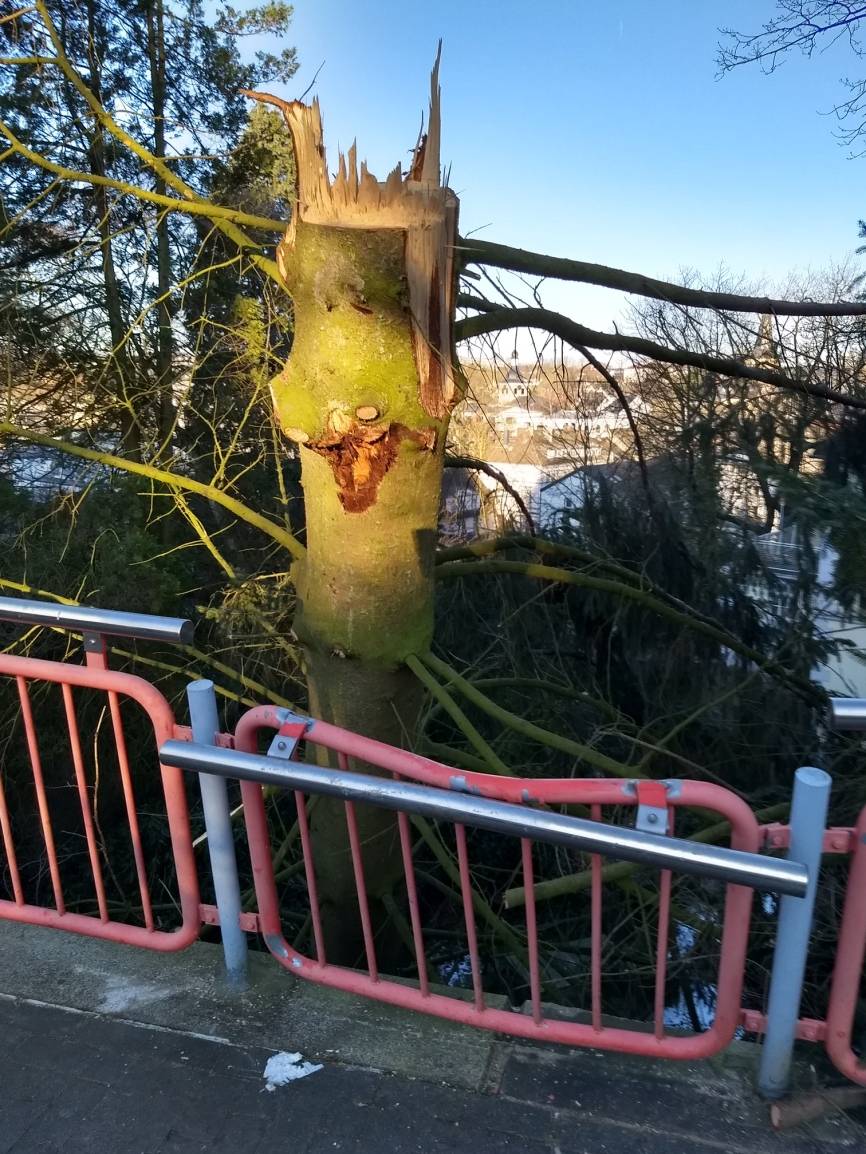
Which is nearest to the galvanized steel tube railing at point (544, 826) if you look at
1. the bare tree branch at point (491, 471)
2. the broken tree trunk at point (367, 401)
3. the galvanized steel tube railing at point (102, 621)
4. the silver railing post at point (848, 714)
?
the silver railing post at point (848, 714)

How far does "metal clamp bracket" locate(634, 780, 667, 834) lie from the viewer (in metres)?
1.67

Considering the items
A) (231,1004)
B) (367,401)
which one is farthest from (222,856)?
(367,401)

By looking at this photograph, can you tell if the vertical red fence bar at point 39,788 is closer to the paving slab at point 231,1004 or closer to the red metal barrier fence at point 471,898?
the red metal barrier fence at point 471,898

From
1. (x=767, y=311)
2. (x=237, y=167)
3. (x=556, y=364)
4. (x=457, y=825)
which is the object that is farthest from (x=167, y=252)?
(x=457, y=825)

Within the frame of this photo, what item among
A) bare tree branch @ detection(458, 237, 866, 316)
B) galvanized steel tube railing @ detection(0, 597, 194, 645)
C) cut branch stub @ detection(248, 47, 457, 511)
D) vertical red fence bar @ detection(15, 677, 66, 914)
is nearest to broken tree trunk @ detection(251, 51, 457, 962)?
cut branch stub @ detection(248, 47, 457, 511)

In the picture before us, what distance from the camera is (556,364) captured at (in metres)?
4.08

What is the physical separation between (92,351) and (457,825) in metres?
6.16

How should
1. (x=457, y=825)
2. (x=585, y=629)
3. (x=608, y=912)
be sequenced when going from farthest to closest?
(x=585, y=629)
(x=608, y=912)
(x=457, y=825)

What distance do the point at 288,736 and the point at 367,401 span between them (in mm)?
1161

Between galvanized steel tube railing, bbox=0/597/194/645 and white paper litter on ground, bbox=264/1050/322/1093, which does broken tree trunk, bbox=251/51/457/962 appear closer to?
galvanized steel tube railing, bbox=0/597/194/645

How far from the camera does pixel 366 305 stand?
8.21 feet

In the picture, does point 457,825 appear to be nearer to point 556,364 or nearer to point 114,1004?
point 114,1004

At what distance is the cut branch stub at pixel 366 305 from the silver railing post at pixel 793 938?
5.34 feet

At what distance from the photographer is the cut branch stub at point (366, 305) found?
245 cm
